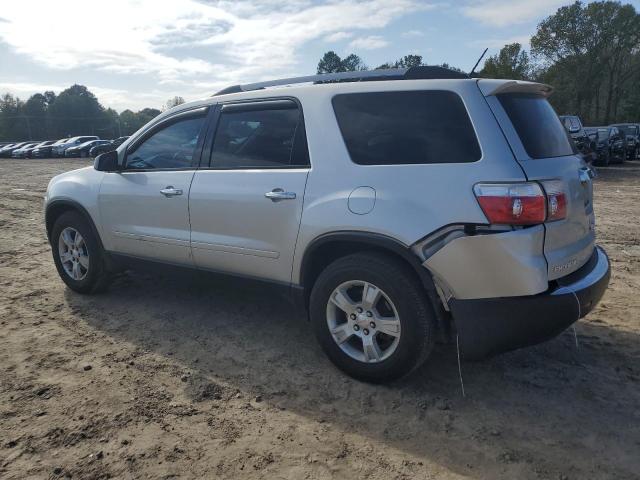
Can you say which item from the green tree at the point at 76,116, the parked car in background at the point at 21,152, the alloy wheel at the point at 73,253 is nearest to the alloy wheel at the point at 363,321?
the alloy wheel at the point at 73,253

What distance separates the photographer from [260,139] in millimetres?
3855

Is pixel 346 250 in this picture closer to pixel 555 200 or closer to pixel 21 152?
pixel 555 200

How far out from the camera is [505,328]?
9.42 ft

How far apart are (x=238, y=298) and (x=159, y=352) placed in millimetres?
1179

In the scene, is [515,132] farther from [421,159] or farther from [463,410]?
[463,410]

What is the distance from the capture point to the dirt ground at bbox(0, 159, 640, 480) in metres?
2.63

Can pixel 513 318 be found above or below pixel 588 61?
below

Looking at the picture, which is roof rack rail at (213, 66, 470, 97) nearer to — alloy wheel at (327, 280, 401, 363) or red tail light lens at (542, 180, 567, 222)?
red tail light lens at (542, 180, 567, 222)

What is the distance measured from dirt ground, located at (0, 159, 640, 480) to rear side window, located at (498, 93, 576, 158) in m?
1.47

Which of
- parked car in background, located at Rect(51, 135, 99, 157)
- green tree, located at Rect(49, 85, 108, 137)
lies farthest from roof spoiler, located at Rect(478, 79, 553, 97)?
green tree, located at Rect(49, 85, 108, 137)

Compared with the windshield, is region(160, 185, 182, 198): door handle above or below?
below

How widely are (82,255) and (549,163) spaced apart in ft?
13.8

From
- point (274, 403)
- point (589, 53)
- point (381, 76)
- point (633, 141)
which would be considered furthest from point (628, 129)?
Result: point (274, 403)

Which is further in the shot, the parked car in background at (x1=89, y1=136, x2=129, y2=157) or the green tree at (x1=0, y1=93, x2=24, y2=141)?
the green tree at (x1=0, y1=93, x2=24, y2=141)
